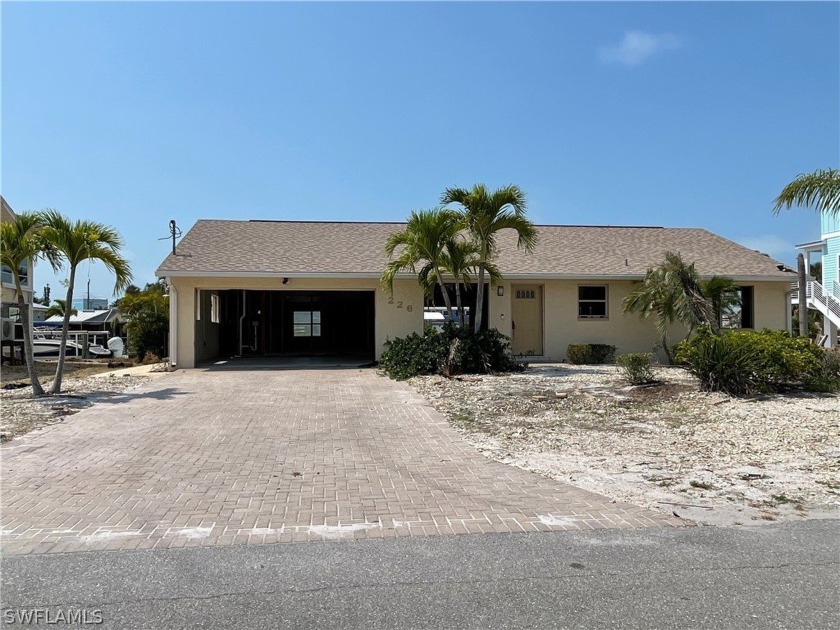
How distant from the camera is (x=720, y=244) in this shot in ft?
76.8

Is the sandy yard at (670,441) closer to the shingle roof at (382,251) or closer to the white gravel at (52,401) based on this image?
the white gravel at (52,401)

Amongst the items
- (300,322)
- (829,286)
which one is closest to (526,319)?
(300,322)

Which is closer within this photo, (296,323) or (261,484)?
(261,484)

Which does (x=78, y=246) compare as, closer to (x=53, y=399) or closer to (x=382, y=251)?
(x=53, y=399)

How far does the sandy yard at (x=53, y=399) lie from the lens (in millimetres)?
9578

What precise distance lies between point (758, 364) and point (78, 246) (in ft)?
42.8

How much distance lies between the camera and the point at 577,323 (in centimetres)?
2011

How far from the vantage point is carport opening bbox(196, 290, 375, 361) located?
24.9 meters

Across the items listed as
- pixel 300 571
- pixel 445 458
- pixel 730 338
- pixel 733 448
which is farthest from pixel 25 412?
pixel 730 338

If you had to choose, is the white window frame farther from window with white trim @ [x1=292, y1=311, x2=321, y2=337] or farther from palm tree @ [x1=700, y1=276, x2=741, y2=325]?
window with white trim @ [x1=292, y1=311, x2=321, y2=337]

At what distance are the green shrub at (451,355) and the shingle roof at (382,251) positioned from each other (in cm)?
346

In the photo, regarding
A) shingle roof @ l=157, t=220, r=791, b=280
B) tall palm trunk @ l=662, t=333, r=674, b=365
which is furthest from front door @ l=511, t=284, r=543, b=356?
tall palm trunk @ l=662, t=333, r=674, b=365

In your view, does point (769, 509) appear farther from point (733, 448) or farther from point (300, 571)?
point (300, 571)

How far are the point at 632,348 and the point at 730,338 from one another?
27.8 ft
